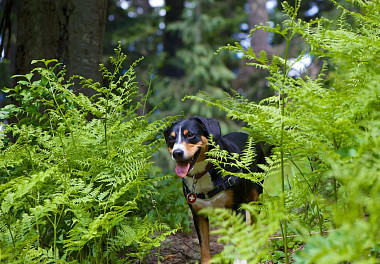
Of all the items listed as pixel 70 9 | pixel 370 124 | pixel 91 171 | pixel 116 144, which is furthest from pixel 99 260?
pixel 70 9

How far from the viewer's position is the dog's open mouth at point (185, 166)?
3.85m

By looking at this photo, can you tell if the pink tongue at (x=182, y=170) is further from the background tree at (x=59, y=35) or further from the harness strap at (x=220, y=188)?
the background tree at (x=59, y=35)

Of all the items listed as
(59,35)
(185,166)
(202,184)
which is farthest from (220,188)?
(59,35)

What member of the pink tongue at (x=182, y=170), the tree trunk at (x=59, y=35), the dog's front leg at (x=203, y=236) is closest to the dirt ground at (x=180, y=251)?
the dog's front leg at (x=203, y=236)

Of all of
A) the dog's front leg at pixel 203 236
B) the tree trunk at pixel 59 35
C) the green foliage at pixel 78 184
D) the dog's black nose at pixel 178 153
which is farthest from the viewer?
the tree trunk at pixel 59 35

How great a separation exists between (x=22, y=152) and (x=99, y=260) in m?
1.01

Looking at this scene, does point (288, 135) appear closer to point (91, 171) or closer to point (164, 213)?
point (91, 171)

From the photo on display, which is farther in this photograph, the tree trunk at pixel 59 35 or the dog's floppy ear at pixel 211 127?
the tree trunk at pixel 59 35

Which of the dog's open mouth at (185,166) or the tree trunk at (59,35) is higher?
the tree trunk at (59,35)

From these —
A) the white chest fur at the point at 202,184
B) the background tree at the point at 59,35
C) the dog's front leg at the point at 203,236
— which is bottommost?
the dog's front leg at the point at 203,236

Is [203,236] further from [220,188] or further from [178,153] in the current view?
[178,153]

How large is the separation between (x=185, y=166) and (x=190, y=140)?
290 millimetres

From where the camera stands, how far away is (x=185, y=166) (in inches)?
154

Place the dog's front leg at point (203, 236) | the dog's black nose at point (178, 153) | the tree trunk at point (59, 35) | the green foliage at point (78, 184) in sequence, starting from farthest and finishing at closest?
the tree trunk at point (59, 35) < the dog's black nose at point (178, 153) < the dog's front leg at point (203, 236) < the green foliage at point (78, 184)
